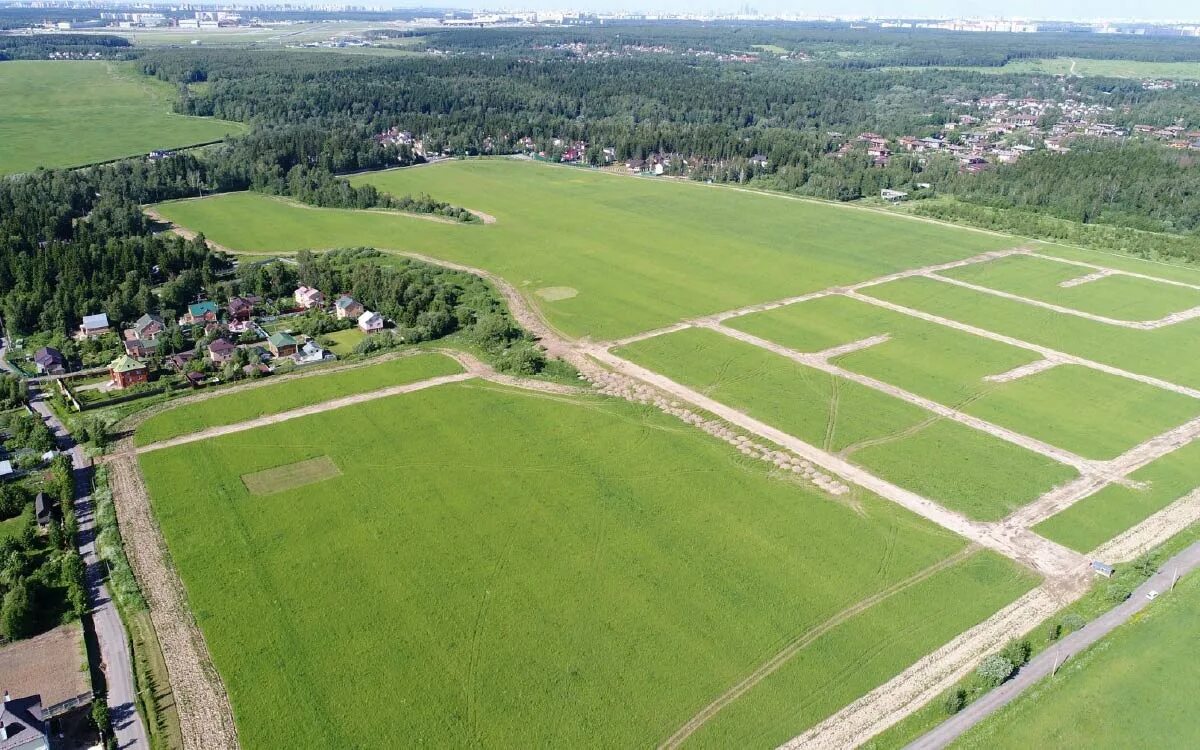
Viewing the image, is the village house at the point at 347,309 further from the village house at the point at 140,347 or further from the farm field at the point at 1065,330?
the farm field at the point at 1065,330

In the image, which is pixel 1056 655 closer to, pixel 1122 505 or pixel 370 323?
pixel 1122 505

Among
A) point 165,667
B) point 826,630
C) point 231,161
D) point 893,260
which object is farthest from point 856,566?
point 231,161

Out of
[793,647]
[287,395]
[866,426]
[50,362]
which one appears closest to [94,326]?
[50,362]

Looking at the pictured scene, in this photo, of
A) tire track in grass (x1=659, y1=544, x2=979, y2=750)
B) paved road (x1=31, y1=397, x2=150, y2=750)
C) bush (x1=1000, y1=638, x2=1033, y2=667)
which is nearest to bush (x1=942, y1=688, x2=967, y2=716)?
bush (x1=1000, y1=638, x2=1033, y2=667)

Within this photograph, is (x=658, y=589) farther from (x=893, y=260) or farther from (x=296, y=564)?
(x=893, y=260)

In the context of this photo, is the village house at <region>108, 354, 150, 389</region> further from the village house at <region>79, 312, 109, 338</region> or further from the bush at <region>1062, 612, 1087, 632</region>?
the bush at <region>1062, 612, 1087, 632</region>

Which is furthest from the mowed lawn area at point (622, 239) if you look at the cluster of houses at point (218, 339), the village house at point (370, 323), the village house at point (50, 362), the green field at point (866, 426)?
the village house at point (50, 362)

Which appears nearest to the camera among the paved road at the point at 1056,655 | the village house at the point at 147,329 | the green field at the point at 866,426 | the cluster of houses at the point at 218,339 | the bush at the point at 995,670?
the paved road at the point at 1056,655
